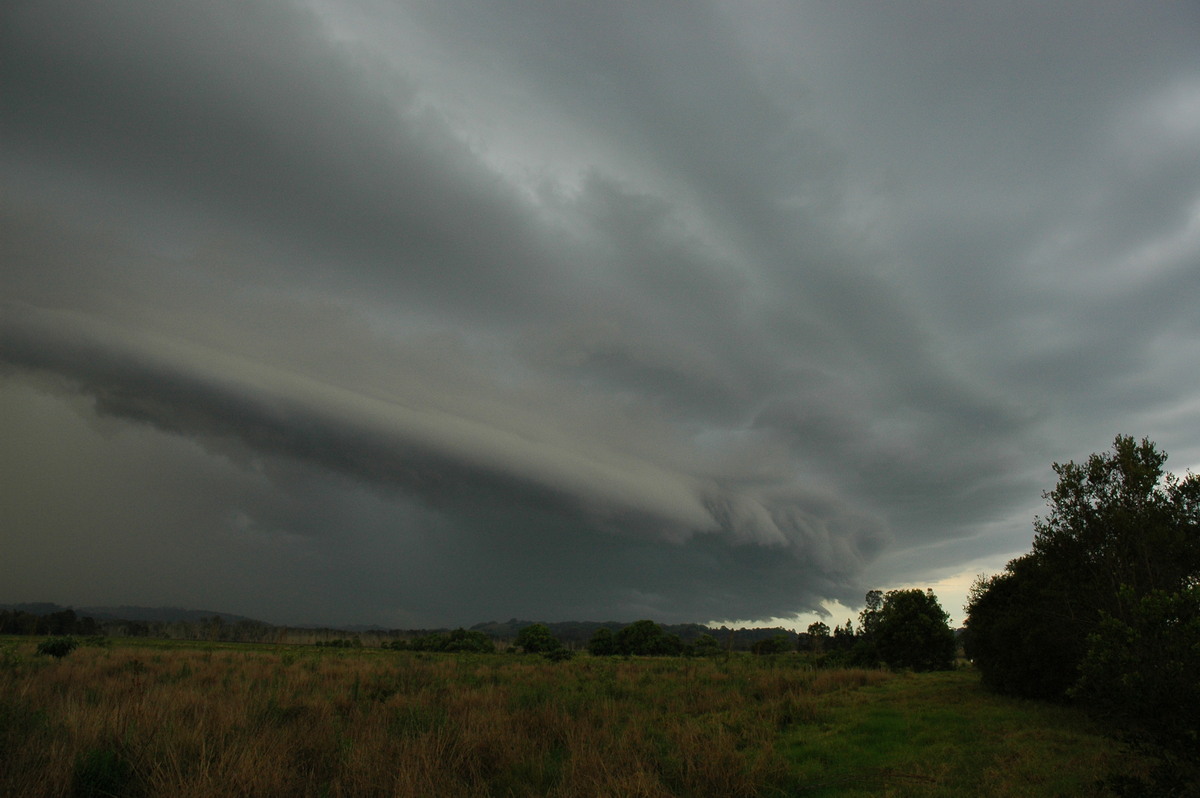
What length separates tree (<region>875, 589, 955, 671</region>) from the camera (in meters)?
55.9

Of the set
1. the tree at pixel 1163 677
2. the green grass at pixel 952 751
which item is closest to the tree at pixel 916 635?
the green grass at pixel 952 751

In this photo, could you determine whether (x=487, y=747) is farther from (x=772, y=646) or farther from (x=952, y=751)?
(x=772, y=646)

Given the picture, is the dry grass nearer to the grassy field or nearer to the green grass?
the grassy field

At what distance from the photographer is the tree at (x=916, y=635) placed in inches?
2201

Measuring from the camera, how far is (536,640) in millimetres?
81938

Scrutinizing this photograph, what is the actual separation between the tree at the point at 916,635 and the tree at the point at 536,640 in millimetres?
42539

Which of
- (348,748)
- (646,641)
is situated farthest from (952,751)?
(646,641)

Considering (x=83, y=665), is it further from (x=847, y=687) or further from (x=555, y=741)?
(x=847, y=687)

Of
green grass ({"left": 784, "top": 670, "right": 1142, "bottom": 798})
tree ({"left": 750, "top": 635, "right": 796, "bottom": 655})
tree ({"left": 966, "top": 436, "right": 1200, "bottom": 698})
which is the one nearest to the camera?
green grass ({"left": 784, "top": 670, "right": 1142, "bottom": 798})

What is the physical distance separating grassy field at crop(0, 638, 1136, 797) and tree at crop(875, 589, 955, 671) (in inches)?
1544

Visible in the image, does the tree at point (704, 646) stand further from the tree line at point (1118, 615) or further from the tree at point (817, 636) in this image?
the tree line at point (1118, 615)

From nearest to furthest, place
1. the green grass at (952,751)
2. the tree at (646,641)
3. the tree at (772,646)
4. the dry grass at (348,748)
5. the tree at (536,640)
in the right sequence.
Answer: the dry grass at (348,748) → the green grass at (952,751) → the tree at (536,640) → the tree at (772,646) → the tree at (646,641)

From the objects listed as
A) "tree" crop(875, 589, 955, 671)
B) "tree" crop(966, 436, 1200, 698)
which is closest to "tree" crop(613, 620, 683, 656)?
"tree" crop(875, 589, 955, 671)

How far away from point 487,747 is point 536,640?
75835 millimetres
